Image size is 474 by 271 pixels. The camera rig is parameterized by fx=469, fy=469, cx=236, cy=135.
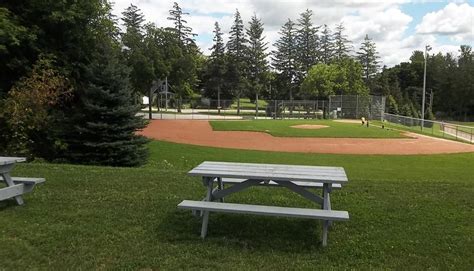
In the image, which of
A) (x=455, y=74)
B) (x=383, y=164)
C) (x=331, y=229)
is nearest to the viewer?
(x=331, y=229)

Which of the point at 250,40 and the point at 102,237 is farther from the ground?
the point at 250,40

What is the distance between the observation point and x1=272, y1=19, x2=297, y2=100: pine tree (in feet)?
302

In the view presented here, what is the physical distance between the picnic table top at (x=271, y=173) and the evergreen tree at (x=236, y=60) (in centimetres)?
7727

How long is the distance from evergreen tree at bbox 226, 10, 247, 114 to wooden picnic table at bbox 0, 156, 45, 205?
252ft

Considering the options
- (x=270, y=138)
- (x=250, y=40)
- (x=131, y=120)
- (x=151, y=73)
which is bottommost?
(x=270, y=138)

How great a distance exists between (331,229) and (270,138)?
27261 millimetres

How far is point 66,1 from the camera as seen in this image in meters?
15.5

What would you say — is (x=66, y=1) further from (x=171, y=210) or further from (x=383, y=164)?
(x=383, y=164)

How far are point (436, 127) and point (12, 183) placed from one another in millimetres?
46494

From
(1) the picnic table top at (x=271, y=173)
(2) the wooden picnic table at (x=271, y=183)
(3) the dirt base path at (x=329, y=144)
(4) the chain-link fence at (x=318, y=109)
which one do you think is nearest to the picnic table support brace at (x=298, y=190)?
(2) the wooden picnic table at (x=271, y=183)

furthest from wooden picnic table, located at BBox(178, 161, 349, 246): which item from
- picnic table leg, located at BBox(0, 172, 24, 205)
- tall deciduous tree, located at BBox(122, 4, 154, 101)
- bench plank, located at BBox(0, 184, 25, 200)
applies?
tall deciduous tree, located at BBox(122, 4, 154, 101)

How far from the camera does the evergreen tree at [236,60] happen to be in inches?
3298

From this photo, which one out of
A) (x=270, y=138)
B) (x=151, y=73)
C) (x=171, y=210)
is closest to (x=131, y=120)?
(x=171, y=210)

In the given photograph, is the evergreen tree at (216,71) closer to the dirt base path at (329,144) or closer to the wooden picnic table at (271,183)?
the dirt base path at (329,144)
